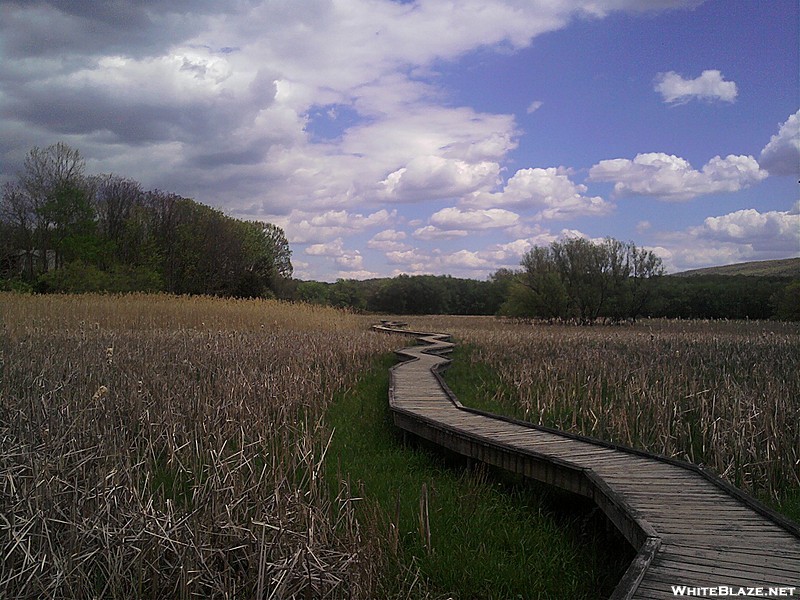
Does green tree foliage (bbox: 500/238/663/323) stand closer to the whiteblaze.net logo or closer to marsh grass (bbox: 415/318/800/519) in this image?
marsh grass (bbox: 415/318/800/519)

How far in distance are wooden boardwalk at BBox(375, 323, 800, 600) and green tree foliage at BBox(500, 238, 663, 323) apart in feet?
88.3

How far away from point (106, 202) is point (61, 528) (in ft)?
147

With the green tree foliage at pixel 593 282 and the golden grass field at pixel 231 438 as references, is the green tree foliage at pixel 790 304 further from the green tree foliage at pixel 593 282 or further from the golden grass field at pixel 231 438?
the golden grass field at pixel 231 438

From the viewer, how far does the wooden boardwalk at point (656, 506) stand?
3.38 metres

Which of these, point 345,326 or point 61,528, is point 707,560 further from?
point 345,326

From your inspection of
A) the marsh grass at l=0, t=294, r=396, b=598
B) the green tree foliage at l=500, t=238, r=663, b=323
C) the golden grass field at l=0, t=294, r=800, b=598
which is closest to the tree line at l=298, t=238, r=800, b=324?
the green tree foliage at l=500, t=238, r=663, b=323

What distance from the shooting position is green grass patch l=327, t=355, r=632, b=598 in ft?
13.8

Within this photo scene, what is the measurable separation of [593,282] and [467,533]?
99.3 ft

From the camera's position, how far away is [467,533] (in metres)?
4.88

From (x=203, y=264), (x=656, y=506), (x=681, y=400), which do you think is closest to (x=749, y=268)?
(x=203, y=264)

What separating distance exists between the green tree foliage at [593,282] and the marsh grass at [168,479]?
24.5 m

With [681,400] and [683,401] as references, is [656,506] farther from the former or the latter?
[681,400]

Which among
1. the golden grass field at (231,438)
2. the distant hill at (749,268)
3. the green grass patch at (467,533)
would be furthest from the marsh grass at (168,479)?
the distant hill at (749,268)

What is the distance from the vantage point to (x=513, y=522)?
17.1 ft
